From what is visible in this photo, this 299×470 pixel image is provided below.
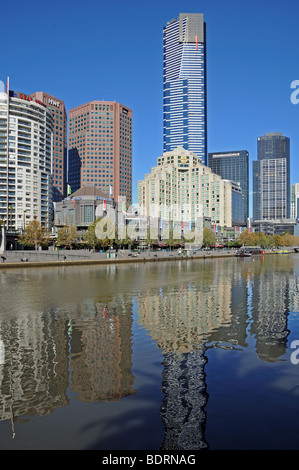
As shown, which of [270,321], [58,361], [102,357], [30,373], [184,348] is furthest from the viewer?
[270,321]

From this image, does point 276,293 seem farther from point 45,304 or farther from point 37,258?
point 37,258

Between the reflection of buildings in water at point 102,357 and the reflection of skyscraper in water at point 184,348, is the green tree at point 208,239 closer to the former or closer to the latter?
the reflection of skyscraper in water at point 184,348

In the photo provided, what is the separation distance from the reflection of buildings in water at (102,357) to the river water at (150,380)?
0.04 metres

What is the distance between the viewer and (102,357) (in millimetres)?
13844

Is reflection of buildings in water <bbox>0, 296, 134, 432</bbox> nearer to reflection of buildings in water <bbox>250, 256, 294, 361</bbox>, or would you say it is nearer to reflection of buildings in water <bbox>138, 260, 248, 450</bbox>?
reflection of buildings in water <bbox>138, 260, 248, 450</bbox>

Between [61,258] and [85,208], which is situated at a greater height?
[85,208]

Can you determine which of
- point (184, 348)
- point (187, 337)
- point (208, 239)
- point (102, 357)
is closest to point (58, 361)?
point (102, 357)

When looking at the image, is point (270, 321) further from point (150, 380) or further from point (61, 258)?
point (61, 258)

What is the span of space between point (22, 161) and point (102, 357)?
6507 inches

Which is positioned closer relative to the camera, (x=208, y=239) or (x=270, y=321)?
(x=270, y=321)

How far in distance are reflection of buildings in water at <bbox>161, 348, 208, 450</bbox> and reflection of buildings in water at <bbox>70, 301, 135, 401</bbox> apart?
1.30 metres

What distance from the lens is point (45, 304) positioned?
2680 centimetres
